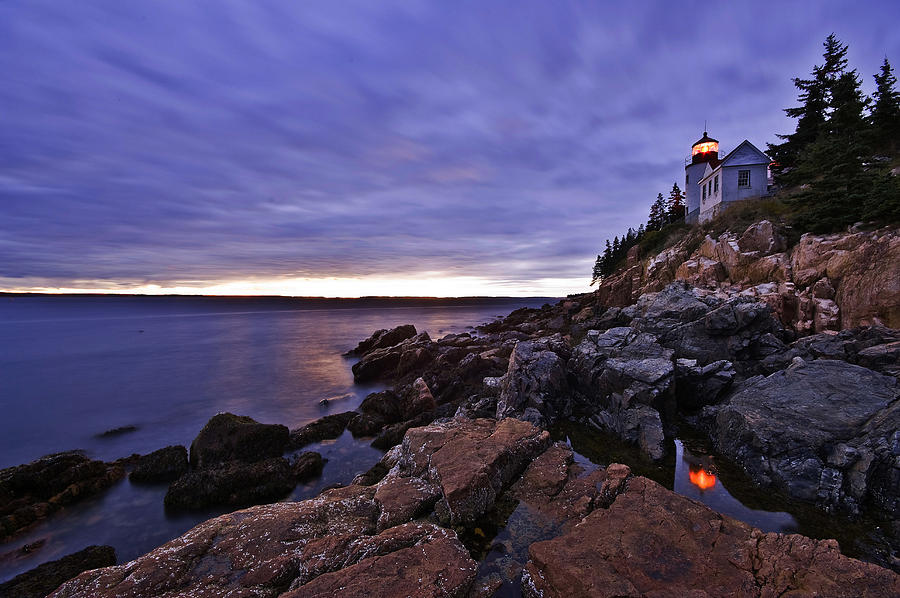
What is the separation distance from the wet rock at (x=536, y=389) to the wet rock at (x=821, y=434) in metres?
5.06

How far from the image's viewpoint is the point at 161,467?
12.6m

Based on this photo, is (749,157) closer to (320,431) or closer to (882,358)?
(882,358)

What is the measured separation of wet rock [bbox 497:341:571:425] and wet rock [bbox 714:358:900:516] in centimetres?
506

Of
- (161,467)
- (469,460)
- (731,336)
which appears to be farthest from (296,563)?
(731,336)

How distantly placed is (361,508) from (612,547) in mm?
4741

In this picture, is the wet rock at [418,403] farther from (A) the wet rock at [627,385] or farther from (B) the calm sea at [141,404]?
(A) the wet rock at [627,385]

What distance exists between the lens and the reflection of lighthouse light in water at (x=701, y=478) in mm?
8796

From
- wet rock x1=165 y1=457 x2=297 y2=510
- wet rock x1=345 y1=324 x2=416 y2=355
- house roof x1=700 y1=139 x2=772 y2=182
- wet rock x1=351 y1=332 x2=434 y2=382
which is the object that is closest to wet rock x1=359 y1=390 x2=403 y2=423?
wet rock x1=165 y1=457 x2=297 y2=510

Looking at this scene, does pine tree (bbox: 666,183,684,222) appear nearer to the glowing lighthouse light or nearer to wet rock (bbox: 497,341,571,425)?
the glowing lighthouse light

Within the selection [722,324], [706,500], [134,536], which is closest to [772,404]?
[706,500]

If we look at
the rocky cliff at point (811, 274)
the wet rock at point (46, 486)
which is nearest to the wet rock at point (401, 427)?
the wet rock at point (46, 486)

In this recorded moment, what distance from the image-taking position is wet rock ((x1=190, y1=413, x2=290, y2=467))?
1288 centimetres

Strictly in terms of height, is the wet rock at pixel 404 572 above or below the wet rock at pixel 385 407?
above

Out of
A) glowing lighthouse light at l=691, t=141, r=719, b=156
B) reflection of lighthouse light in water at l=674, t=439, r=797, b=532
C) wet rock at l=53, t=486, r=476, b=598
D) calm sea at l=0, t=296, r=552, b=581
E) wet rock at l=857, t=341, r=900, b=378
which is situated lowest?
calm sea at l=0, t=296, r=552, b=581
